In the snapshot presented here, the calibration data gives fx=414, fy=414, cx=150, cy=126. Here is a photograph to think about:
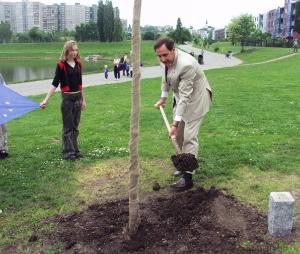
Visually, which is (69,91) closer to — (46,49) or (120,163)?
(120,163)

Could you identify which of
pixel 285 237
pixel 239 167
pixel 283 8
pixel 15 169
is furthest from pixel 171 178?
pixel 283 8

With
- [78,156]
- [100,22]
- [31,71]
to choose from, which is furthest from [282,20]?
[78,156]

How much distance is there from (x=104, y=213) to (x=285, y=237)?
214 cm

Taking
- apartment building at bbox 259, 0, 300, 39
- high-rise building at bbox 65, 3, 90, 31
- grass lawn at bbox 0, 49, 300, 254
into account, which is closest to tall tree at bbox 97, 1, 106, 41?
apartment building at bbox 259, 0, 300, 39

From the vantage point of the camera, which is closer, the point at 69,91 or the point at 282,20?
the point at 69,91

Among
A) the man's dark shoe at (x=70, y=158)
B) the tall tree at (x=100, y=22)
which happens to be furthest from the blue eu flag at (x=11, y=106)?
the tall tree at (x=100, y=22)

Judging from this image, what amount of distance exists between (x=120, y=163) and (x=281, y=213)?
341 cm

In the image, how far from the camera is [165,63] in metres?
5.39

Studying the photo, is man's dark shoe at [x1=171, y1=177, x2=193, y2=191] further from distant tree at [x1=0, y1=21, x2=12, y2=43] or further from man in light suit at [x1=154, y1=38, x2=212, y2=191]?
distant tree at [x1=0, y1=21, x2=12, y2=43]

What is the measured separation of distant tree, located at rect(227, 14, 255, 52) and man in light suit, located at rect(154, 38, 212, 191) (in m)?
63.3

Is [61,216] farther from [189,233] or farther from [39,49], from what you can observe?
[39,49]

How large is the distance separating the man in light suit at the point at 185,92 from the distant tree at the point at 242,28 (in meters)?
63.3

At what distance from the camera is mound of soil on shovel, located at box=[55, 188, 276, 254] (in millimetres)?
4258

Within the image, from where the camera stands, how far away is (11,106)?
6.05m
